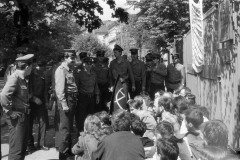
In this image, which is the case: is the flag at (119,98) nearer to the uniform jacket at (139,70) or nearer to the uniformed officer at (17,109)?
the uniform jacket at (139,70)

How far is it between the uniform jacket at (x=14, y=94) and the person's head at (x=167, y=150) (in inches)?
125

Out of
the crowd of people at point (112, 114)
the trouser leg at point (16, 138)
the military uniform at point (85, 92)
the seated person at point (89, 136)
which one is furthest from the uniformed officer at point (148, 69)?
the seated person at point (89, 136)

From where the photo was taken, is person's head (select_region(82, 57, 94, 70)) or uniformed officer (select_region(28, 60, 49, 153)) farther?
person's head (select_region(82, 57, 94, 70))

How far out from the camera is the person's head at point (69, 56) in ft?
25.0

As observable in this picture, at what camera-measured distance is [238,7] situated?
21.2 ft

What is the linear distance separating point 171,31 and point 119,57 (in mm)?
20821

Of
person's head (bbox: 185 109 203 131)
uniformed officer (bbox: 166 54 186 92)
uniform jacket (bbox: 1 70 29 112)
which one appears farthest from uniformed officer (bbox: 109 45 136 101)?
person's head (bbox: 185 109 203 131)

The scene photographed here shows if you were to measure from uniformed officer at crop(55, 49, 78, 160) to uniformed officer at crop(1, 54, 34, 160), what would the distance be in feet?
2.67

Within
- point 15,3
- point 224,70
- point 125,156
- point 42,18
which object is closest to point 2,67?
point 42,18

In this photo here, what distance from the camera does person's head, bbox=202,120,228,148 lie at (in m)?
4.08

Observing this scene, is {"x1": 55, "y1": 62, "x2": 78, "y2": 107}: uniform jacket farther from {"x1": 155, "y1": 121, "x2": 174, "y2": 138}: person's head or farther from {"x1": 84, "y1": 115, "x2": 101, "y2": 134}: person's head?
{"x1": 155, "y1": 121, "x2": 174, "y2": 138}: person's head

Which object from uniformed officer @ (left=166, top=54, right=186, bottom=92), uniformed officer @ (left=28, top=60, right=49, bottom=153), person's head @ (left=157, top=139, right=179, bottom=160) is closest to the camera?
person's head @ (left=157, top=139, right=179, bottom=160)

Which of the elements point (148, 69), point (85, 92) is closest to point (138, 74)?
point (148, 69)

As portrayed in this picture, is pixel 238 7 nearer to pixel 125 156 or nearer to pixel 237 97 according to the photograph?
pixel 237 97
